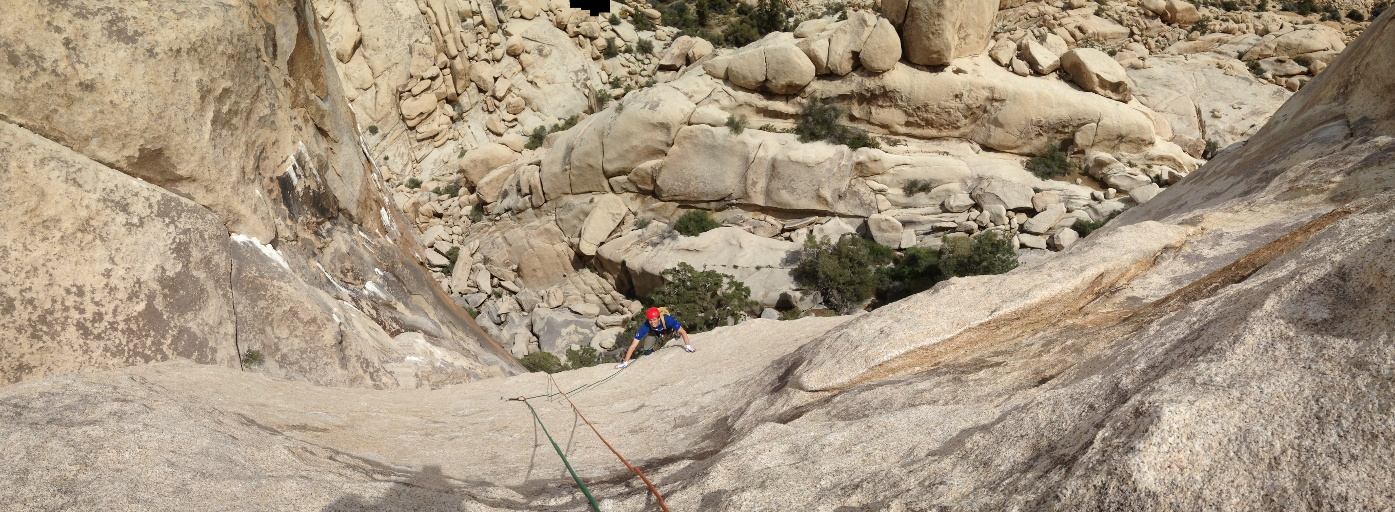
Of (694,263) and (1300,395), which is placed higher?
(1300,395)

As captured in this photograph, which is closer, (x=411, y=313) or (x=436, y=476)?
(x=436, y=476)

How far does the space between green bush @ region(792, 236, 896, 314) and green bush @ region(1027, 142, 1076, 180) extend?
207 inches

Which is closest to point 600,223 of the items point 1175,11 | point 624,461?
point 624,461

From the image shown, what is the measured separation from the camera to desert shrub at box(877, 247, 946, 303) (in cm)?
1828

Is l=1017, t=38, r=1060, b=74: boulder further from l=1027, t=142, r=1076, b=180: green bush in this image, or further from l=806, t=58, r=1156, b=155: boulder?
l=1027, t=142, r=1076, b=180: green bush

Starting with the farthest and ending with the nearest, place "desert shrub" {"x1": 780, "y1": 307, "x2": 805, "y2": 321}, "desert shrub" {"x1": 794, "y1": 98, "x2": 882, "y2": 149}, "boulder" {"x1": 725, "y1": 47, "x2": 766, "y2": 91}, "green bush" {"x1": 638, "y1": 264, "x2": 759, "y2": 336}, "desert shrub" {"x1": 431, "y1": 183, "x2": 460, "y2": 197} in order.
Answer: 1. "desert shrub" {"x1": 431, "y1": 183, "x2": 460, "y2": 197}
2. "boulder" {"x1": 725, "y1": 47, "x2": 766, "y2": 91}
3. "desert shrub" {"x1": 794, "y1": 98, "x2": 882, "y2": 149}
4. "green bush" {"x1": 638, "y1": 264, "x2": 759, "y2": 336}
5. "desert shrub" {"x1": 780, "y1": 307, "x2": 805, "y2": 321}

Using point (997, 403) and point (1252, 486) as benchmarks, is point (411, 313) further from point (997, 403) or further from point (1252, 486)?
point (1252, 486)

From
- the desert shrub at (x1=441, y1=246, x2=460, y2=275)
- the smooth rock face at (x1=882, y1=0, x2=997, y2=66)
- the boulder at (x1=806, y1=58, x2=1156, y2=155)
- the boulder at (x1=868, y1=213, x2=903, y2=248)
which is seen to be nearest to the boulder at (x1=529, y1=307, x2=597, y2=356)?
the desert shrub at (x1=441, y1=246, x2=460, y2=275)

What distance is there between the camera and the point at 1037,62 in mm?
21484

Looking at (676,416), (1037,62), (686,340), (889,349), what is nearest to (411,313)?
(686,340)

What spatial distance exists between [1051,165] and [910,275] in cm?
591

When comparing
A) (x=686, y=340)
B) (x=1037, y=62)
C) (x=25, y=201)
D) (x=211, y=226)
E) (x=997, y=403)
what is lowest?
(x=1037, y=62)

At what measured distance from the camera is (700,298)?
715 inches

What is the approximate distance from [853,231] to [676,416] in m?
15.3
